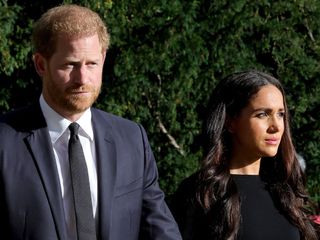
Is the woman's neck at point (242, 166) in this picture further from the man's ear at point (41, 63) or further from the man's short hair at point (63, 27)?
the man's ear at point (41, 63)

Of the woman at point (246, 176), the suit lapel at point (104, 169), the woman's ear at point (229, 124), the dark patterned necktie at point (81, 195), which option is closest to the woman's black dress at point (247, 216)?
the woman at point (246, 176)

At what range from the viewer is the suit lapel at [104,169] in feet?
11.3

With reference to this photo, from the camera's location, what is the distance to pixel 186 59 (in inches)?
293

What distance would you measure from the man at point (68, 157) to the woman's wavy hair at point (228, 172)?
27.9 inches

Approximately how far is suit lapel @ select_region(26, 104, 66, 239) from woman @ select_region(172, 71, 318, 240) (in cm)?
Answer: 101

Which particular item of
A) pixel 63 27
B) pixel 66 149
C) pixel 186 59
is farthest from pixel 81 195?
pixel 186 59

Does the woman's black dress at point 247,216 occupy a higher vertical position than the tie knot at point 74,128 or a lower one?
lower

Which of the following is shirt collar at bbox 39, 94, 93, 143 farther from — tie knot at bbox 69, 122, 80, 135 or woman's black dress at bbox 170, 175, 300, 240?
woman's black dress at bbox 170, 175, 300, 240

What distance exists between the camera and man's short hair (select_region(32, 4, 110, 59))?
3404 mm

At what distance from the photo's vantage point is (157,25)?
292 inches

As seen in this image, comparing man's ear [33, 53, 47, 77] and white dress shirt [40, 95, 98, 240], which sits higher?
man's ear [33, 53, 47, 77]

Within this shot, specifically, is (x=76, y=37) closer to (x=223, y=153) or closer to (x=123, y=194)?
(x=123, y=194)

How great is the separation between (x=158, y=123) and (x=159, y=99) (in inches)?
9.4

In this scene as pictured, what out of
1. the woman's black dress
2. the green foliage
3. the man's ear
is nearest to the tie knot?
the man's ear
